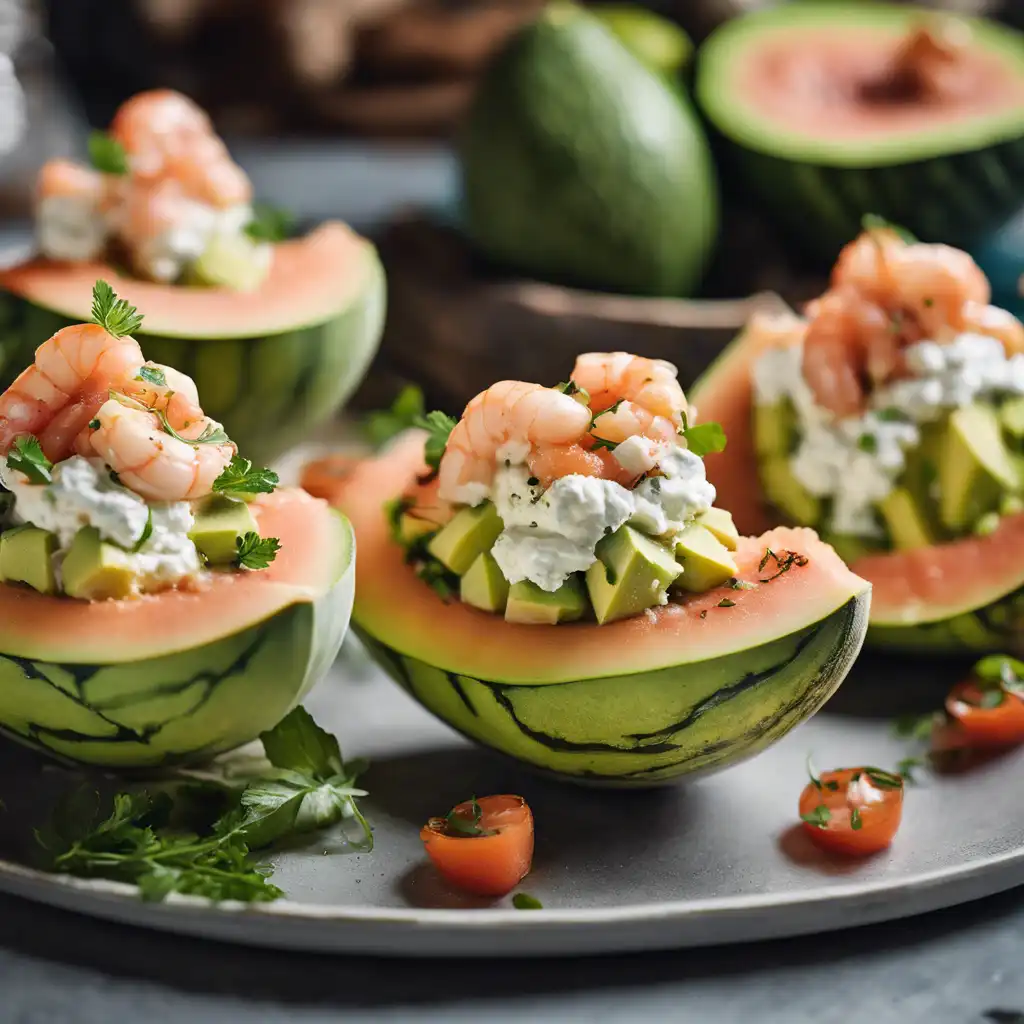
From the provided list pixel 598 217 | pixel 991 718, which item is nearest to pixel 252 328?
pixel 598 217

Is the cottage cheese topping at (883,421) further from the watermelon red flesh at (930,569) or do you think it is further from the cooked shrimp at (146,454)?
the cooked shrimp at (146,454)

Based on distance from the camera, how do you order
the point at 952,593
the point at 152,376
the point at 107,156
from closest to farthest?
1. the point at 152,376
2. the point at 952,593
3. the point at 107,156

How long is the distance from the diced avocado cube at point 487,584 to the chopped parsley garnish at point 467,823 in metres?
0.23

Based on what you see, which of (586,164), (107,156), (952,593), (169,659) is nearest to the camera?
(169,659)

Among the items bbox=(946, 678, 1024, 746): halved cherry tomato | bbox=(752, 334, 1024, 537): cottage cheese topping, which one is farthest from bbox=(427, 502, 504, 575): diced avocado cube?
bbox=(946, 678, 1024, 746): halved cherry tomato

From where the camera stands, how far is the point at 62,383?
1.64 m

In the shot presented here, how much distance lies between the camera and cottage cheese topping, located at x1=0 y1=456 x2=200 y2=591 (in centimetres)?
158

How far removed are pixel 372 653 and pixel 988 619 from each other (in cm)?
88

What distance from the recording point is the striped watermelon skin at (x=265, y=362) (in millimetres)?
2170

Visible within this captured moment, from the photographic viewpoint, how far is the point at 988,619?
2.04 m

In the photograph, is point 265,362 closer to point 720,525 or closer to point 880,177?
point 720,525

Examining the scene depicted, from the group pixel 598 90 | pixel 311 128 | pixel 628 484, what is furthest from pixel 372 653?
pixel 311 128

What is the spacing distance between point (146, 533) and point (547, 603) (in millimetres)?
462

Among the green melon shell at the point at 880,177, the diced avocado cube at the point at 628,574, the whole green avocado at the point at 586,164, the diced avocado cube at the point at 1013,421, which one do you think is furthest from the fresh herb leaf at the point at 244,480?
the green melon shell at the point at 880,177
